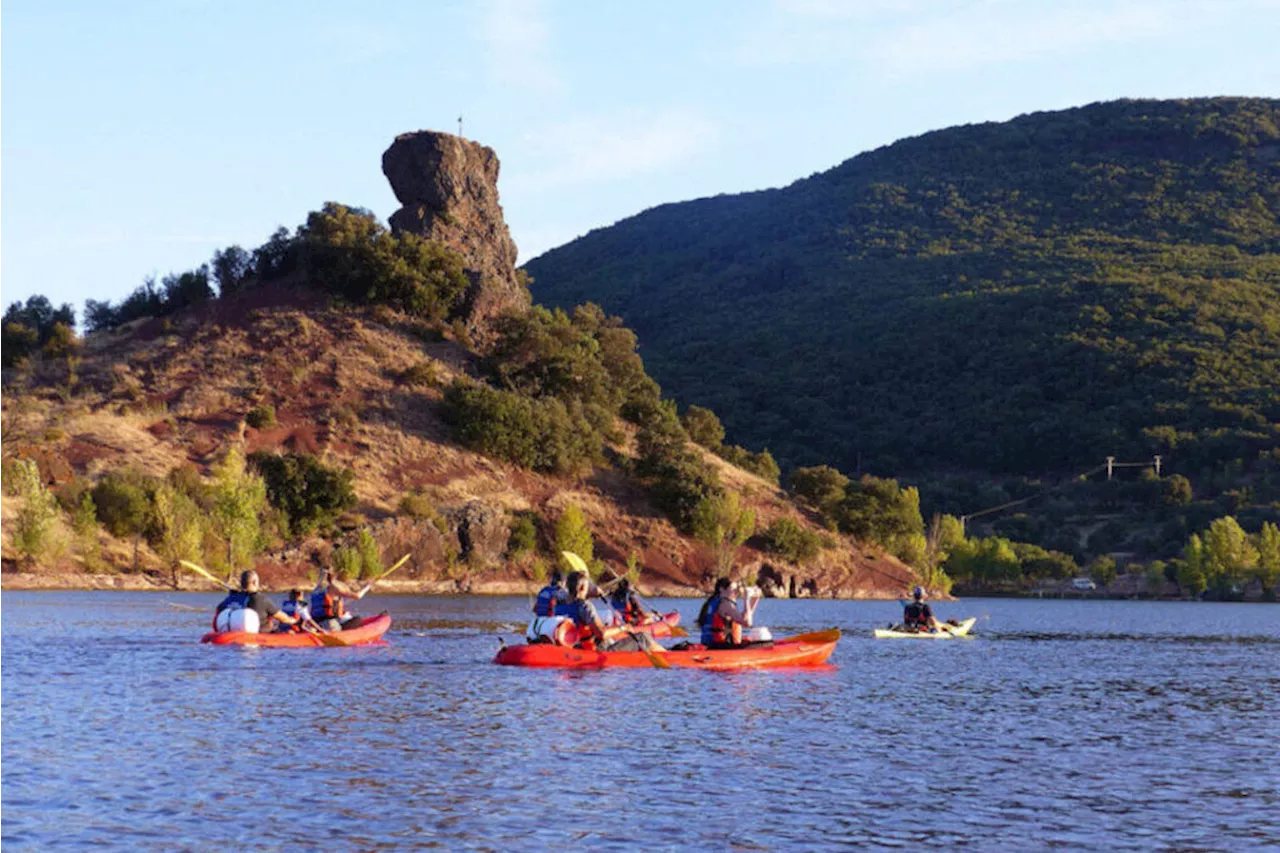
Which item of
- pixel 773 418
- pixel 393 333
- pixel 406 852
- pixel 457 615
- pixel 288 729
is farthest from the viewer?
pixel 773 418

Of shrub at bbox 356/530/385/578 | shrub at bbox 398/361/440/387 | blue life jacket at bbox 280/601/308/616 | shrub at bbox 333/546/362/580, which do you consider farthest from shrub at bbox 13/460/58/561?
blue life jacket at bbox 280/601/308/616

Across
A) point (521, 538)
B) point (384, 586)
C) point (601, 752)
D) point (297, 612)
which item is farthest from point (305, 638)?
point (521, 538)

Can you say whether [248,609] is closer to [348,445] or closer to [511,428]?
[348,445]

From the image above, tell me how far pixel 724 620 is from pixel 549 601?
4.62 metres

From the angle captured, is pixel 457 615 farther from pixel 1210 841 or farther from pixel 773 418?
pixel 773 418

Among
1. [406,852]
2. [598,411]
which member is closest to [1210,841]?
[406,852]

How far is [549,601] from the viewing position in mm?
41781

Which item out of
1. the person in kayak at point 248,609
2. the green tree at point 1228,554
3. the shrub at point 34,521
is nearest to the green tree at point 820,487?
the green tree at point 1228,554

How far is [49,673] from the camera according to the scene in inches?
1369

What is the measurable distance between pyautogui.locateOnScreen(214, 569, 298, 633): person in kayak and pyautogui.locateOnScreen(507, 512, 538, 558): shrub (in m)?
57.4

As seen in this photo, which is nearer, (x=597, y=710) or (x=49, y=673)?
(x=597, y=710)

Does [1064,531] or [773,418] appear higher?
[773,418]

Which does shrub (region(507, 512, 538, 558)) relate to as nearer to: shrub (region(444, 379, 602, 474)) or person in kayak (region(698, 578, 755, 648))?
shrub (region(444, 379, 602, 474))

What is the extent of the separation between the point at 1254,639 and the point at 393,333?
71.3 m
